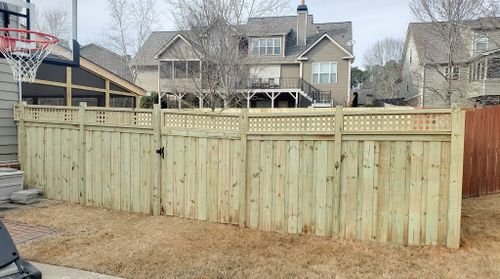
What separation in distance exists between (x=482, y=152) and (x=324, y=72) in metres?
19.2

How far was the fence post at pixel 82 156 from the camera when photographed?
6.46 metres

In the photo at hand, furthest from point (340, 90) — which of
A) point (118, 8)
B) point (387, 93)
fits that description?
point (118, 8)

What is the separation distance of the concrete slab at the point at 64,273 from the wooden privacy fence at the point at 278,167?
2.03 meters

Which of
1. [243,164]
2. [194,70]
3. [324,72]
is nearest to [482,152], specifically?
[243,164]

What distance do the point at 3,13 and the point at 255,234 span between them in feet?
21.0

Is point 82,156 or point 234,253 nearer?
point 234,253

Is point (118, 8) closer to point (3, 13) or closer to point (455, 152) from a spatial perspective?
point (3, 13)

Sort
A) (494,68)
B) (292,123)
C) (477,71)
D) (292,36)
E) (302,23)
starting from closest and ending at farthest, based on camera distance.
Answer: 1. (292,123)
2. (494,68)
3. (477,71)
4. (302,23)
5. (292,36)

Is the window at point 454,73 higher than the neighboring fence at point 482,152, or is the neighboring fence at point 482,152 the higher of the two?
the window at point 454,73

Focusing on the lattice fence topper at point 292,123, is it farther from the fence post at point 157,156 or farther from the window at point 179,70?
the window at point 179,70

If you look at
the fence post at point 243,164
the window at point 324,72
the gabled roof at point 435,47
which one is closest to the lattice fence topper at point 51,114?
the fence post at point 243,164

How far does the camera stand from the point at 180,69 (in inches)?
787

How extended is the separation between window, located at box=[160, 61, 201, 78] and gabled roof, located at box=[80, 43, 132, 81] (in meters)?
5.79

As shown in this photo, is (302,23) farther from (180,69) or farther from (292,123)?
(292,123)
